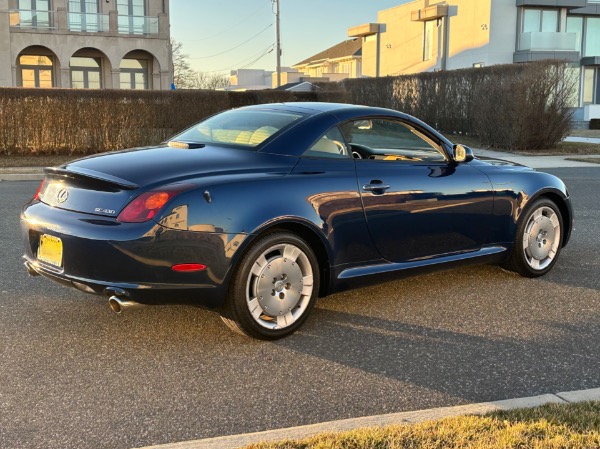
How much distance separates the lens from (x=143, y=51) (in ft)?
123

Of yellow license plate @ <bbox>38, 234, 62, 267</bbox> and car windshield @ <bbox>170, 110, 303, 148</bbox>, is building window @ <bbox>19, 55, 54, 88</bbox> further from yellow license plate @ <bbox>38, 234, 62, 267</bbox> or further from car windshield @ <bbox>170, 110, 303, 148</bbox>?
yellow license plate @ <bbox>38, 234, 62, 267</bbox>

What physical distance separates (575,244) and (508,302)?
2681 mm

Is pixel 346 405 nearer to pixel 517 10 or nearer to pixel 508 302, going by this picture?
pixel 508 302

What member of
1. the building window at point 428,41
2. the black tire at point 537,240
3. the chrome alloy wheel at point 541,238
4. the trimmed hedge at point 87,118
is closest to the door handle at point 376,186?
the black tire at point 537,240

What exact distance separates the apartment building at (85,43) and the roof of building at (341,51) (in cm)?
3225

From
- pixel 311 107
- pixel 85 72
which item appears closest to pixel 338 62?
pixel 85 72

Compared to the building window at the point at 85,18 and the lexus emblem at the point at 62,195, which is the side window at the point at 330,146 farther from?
the building window at the point at 85,18

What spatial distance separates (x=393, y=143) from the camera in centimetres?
572

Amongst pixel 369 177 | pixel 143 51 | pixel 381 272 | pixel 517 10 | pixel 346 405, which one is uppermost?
pixel 517 10

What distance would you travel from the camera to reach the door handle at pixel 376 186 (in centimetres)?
507

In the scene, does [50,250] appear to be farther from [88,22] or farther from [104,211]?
[88,22]

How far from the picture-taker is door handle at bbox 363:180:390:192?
5.07 meters

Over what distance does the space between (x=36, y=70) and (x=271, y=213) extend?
35.1 metres

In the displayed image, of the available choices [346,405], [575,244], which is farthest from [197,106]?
[346,405]
